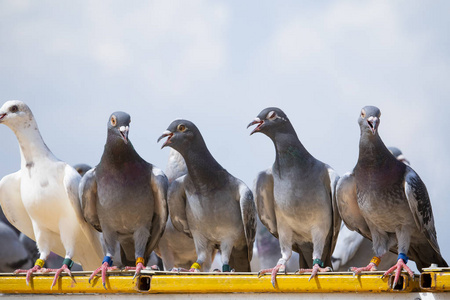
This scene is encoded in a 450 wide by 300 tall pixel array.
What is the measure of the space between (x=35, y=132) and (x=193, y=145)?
2.02 meters

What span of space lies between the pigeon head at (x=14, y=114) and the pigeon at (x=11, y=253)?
433cm

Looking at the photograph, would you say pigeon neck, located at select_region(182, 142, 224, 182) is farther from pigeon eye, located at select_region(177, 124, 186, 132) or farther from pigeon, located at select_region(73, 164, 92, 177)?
pigeon, located at select_region(73, 164, 92, 177)

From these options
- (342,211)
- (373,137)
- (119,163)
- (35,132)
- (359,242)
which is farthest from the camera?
(359,242)

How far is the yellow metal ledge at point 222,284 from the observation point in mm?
5059

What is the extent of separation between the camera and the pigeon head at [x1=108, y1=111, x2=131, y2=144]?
23.7ft

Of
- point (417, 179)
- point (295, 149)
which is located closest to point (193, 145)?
point (295, 149)

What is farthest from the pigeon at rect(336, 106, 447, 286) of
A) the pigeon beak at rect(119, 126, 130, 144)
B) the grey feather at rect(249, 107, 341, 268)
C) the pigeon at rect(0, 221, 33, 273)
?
the pigeon at rect(0, 221, 33, 273)

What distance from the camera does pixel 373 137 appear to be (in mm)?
6594

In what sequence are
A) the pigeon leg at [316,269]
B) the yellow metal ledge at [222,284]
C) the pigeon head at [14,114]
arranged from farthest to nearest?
the pigeon head at [14,114], the pigeon leg at [316,269], the yellow metal ledge at [222,284]

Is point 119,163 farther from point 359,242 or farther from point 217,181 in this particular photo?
point 359,242

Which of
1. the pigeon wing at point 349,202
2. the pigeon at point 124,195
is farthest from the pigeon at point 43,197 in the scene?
the pigeon wing at point 349,202

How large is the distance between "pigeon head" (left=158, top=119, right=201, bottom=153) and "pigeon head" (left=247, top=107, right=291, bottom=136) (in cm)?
72

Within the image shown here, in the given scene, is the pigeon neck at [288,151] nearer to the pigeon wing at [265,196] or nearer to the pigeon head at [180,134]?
the pigeon wing at [265,196]

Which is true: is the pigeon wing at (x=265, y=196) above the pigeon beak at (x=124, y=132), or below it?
below
